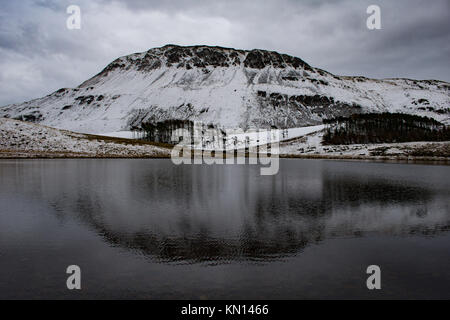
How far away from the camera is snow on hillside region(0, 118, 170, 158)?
10431cm

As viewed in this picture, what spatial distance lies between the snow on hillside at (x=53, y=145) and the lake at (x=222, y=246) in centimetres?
8874

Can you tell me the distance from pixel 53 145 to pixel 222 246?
118 m

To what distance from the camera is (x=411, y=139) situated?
174125mm

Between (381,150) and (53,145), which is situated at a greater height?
(53,145)

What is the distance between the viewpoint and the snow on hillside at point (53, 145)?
104312 mm

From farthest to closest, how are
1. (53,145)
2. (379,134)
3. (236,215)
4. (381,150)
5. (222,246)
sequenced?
(379,134)
(381,150)
(53,145)
(236,215)
(222,246)

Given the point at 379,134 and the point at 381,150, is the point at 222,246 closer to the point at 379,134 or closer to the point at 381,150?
the point at 381,150

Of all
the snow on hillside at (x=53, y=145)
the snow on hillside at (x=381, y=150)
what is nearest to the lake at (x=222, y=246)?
the snow on hillside at (x=53, y=145)

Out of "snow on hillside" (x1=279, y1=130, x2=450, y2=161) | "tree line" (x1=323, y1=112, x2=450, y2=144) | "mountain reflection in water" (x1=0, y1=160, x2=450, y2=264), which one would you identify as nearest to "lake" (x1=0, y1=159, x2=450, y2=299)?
"mountain reflection in water" (x1=0, y1=160, x2=450, y2=264)

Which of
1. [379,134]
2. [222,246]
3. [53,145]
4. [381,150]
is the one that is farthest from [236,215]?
[379,134]

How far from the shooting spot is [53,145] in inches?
4481

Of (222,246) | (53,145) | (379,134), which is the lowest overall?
(222,246)

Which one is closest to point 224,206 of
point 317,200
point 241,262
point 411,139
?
point 317,200
